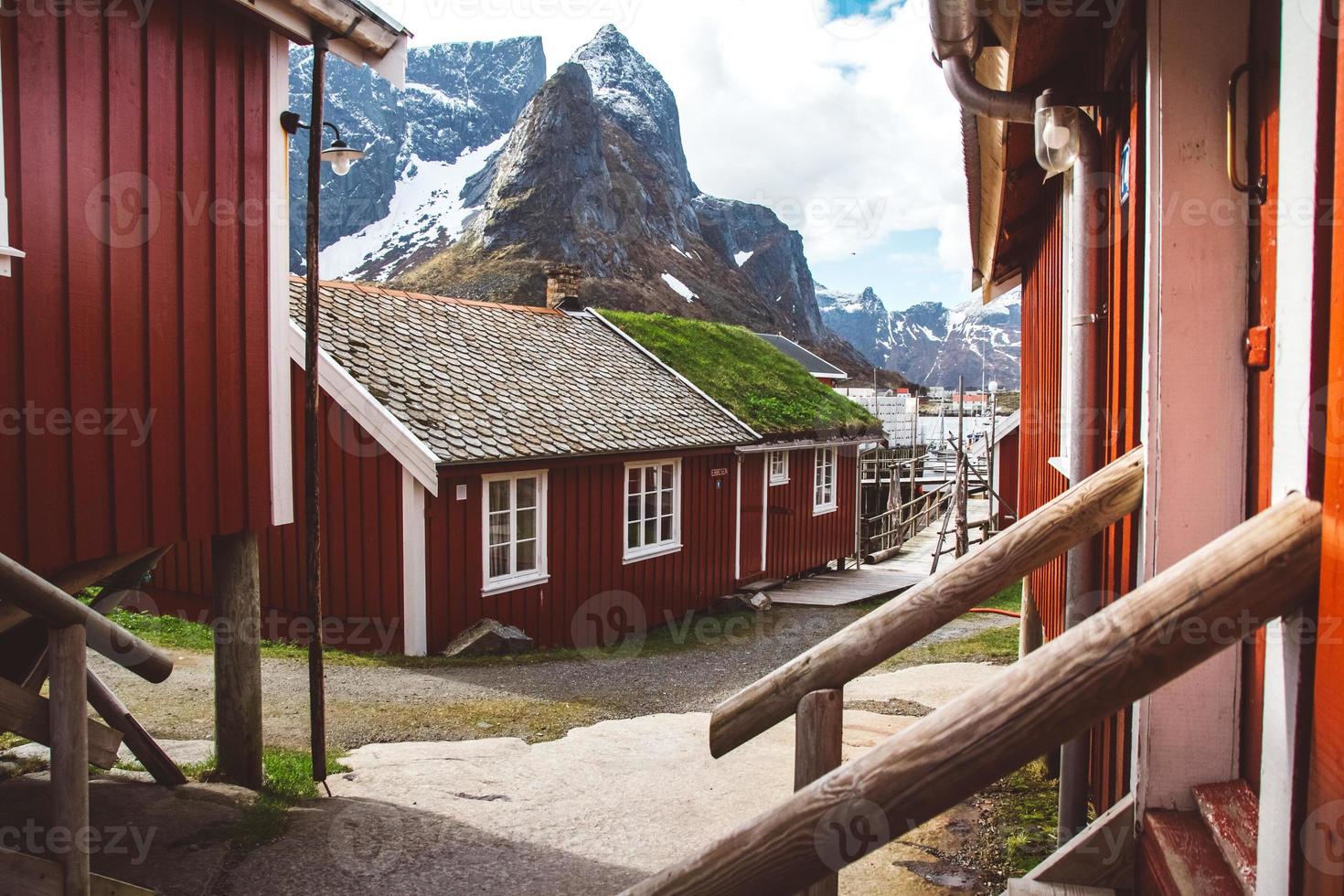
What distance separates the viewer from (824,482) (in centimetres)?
1861

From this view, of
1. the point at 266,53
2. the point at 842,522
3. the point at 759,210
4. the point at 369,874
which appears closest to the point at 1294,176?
the point at 369,874

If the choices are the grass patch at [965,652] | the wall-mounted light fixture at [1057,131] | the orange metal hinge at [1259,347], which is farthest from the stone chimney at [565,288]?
the orange metal hinge at [1259,347]

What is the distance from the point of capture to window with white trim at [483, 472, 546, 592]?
10852mm

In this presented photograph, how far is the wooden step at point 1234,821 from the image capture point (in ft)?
5.22

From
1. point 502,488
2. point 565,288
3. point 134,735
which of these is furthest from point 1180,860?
point 565,288

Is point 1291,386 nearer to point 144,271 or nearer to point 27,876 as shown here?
point 27,876

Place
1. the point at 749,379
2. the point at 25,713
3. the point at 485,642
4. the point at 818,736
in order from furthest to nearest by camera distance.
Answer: the point at 749,379, the point at 485,642, the point at 25,713, the point at 818,736

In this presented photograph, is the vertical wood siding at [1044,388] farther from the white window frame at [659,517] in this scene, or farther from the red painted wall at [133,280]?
the white window frame at [659,517]

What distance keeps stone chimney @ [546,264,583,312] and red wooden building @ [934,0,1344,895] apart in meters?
14.4

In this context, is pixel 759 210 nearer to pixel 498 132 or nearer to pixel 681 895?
pixel 498 132

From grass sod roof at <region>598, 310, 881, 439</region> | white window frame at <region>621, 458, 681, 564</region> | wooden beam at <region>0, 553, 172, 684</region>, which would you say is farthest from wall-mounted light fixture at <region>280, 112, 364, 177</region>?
grass sod roof at <region>598, 310, 881, 439</region>

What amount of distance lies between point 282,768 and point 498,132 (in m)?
165

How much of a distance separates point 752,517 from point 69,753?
43.1 feet

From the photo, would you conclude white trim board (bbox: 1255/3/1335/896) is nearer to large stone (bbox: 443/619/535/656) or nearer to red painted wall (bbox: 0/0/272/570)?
red painted wall (bbox: 0/0/272/570)
